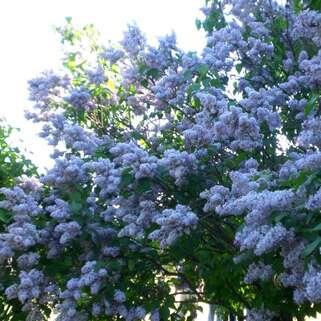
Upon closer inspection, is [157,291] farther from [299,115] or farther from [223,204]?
[299,115]

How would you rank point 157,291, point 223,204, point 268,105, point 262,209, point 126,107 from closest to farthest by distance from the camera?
point 262,209 → point 223,204 → point 268,105 → point 157,291 → point 126,107

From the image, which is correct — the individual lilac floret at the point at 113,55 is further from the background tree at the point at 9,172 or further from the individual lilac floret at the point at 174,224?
the individual lilac floret at the point at 174,224

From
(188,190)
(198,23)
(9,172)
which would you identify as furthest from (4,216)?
(198,23)

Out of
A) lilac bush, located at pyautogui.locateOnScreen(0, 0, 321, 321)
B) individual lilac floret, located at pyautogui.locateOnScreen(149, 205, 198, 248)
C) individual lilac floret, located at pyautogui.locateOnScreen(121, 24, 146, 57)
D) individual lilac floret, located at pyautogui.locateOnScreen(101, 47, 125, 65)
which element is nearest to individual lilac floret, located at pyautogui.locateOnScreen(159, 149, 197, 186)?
lilac bush, located at pyautogui.locateOnScreen(0, 0, 321, 321)

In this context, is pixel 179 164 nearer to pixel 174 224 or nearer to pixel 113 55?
pixel 174 224

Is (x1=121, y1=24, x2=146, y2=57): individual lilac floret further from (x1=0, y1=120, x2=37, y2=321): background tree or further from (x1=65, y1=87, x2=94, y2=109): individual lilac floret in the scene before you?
(x1=0, y1=120, x2=37, y2=321): background tree

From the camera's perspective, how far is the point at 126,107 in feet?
19.5

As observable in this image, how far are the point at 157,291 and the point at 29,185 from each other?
60.4 inches

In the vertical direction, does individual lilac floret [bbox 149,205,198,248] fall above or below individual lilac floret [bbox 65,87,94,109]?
below

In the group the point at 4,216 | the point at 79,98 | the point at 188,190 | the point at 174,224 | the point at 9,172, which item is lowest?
the point at 174,224

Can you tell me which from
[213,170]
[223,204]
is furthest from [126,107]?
[223,204]

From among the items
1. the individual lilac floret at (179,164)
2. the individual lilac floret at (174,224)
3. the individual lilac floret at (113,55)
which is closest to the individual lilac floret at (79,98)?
the individual lilac floret at (113,55)

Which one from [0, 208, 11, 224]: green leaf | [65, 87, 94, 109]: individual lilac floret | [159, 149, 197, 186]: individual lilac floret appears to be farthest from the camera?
[65, 87, 94, 109]: individual lilac floret

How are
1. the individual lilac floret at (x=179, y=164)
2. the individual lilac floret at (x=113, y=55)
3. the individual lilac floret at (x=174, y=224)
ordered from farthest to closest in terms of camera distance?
the individual lilac floret at (x=113, y=55)
the individual lilac floret at (x=179, y=164)
the individual lilac floret at (x=174, y=224)
